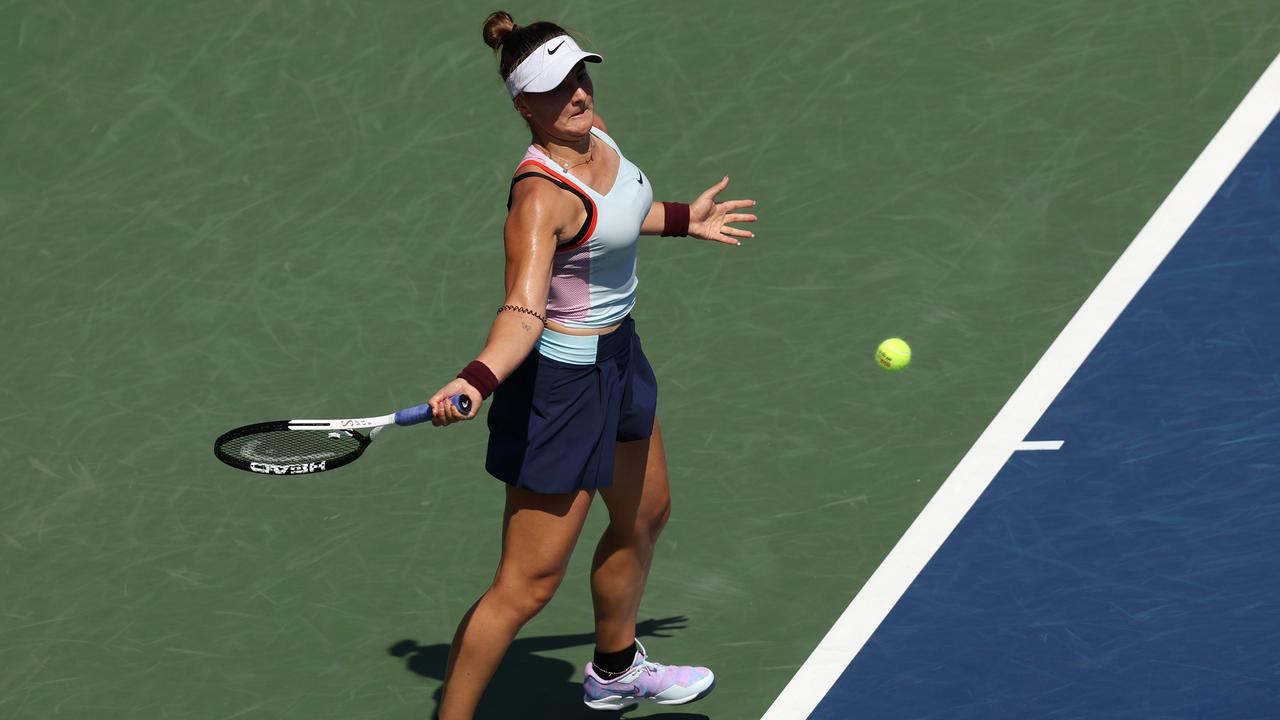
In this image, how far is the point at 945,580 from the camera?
26.2 feet

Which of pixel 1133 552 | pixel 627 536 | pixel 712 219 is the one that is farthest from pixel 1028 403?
pixel 627 536

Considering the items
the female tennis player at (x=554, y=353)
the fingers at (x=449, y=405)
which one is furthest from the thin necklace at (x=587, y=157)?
the fingers at (x=449, y=405)

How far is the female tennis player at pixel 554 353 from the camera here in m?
6.46

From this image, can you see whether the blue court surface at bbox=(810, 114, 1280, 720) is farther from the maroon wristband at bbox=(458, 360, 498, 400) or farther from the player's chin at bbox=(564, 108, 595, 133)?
the player's chin at bbox=(564, 108, 595, 133)

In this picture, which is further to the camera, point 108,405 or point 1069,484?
point 108,405

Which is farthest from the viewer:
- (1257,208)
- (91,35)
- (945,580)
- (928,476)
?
(91,35)

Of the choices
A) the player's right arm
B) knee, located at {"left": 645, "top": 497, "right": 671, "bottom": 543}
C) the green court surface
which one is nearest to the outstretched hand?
knee, located at {"left": 645, "top": 497, "right": 671, "bottom": 543}

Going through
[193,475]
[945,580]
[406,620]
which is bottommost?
[945,580]

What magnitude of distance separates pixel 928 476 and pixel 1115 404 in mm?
960

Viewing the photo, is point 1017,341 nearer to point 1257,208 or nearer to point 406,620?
point 1257,208

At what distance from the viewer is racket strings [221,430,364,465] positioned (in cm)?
711

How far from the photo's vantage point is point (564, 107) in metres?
6.62

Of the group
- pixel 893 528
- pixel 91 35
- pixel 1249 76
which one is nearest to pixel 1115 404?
pixel 893 528

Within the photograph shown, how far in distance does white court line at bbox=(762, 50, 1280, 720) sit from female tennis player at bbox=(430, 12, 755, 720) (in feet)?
3.56
